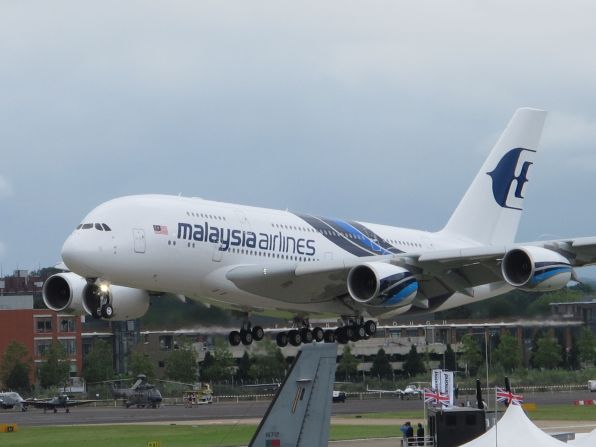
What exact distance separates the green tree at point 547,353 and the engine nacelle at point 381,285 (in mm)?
14427

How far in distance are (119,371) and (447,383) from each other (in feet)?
125

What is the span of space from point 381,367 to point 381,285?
103ft

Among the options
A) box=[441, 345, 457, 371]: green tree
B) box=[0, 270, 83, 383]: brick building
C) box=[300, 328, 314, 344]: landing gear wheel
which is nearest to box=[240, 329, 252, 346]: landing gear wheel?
box=[300, 328, 314, 344]: landing gear wheel

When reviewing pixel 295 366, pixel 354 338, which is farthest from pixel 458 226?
pixel 295 366

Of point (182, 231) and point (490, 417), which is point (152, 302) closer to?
point (182, 231)

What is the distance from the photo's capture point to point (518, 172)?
186 ft

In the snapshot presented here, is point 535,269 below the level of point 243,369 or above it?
above

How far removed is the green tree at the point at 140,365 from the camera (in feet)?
235

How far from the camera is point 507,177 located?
185 feet

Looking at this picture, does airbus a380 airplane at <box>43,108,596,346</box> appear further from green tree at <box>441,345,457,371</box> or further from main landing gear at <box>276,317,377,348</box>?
green tree at <box>441,345,457,371</box>

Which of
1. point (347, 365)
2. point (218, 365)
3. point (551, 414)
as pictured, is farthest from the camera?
point (347, 365)

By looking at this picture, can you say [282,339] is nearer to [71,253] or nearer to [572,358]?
[71,253]

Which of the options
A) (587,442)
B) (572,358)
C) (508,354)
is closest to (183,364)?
(508,354)

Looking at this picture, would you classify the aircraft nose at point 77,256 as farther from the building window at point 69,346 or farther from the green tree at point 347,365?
the building window at point 69,346
